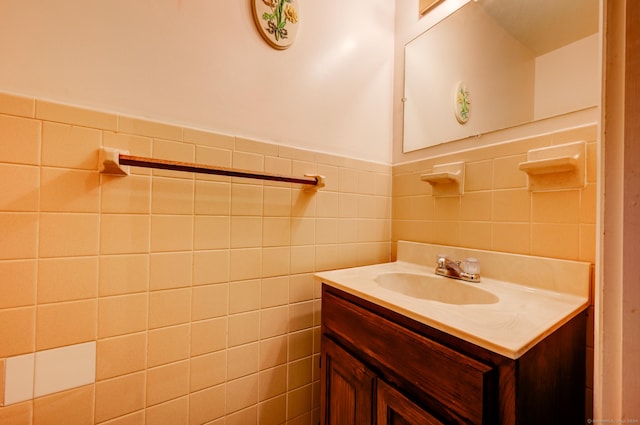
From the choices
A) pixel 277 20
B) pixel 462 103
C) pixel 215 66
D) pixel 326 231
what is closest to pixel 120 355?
pixel 326 231

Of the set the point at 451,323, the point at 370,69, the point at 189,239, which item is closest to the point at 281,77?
the point at 370,69

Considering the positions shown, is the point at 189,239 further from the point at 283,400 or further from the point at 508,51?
the point at 508,51

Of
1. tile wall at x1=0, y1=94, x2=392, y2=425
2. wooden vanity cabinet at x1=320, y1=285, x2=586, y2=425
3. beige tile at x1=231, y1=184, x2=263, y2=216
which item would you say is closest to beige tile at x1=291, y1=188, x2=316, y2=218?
tile wall at x1=0, y1=94, x2=392, y2=425

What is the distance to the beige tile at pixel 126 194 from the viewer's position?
0.72m

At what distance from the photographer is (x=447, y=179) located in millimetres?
1045

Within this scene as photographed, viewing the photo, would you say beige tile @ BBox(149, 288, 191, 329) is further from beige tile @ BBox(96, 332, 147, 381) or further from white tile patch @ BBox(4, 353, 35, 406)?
white tile patch @ BBox(4, 353, 35, 406)

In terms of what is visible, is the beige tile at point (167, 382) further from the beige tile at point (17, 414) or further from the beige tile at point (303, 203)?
the beige tile at point (303, 203)

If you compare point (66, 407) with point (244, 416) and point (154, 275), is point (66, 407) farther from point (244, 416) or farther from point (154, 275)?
point (244, 416)

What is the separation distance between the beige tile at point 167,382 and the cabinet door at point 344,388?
1.51 ft

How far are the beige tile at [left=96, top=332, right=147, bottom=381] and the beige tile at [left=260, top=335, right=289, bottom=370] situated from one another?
0.38 meters

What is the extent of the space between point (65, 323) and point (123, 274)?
0.55ft

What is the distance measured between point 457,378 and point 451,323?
0.36 ft

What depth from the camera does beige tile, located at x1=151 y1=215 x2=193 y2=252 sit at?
78 cm

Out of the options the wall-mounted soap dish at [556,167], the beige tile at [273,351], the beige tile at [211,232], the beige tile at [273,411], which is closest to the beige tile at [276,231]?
the beige tile at [211,232]
